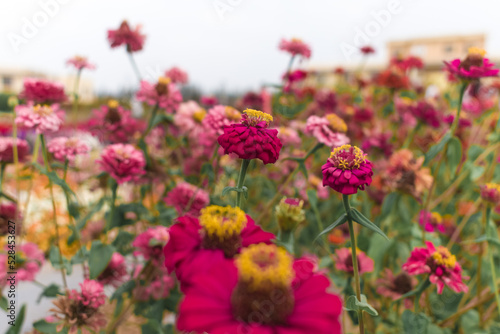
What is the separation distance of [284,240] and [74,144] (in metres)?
0.48

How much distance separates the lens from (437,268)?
582mm

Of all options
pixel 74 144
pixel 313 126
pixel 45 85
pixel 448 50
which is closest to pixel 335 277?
pixel 313 126

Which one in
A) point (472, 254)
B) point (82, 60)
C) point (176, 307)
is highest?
point (82, 60)

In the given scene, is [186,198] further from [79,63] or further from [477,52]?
[477,52]

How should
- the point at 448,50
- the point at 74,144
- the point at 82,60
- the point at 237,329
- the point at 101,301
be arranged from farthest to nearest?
the point at 448,50, the point at 82,60, the point at 74,144, the point at 101,301, the point at 237,329

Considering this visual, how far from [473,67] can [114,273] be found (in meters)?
0.86

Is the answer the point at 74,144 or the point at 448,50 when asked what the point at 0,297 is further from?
the point at 448,50

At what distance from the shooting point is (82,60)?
3.27ft

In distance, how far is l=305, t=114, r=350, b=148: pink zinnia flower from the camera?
2.23 feet

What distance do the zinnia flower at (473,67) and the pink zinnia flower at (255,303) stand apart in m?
0.59

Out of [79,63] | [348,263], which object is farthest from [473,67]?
[79,63]

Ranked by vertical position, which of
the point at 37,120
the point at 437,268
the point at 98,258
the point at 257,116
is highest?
the point at 257,116

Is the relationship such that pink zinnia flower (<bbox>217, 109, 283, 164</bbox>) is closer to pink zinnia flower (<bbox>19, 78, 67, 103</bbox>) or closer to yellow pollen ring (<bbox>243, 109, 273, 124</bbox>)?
yellow pollen ring (<bbox>243, 109, 273, 124</bbox>)

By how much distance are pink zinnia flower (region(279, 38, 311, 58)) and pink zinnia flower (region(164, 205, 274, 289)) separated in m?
0.83
